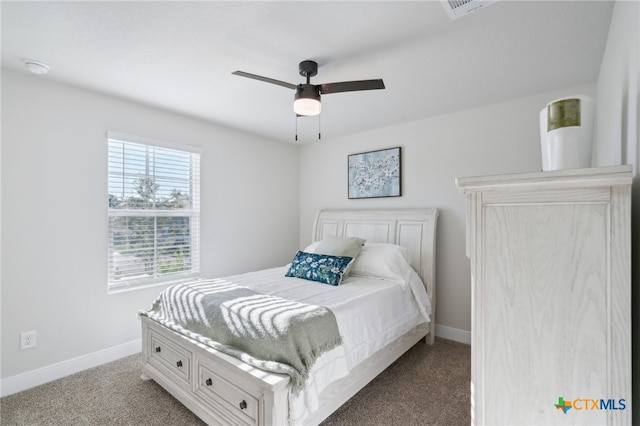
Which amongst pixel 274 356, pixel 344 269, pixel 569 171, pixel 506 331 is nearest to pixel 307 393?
pixel 274 356

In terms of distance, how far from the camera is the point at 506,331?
99cm

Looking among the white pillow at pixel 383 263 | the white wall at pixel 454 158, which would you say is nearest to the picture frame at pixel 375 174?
the white wall at pixel 454 158

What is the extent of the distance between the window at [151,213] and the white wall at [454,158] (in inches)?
82.9

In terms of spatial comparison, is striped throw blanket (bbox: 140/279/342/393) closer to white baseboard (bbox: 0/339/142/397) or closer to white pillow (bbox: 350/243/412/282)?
white baseboard (bbox: 0/339/142/397)

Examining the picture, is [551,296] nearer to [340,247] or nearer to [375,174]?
[340,247]

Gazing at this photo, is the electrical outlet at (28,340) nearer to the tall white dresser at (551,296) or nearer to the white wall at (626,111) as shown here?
the tall white dresser at (551,296)

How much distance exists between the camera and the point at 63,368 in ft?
8.27

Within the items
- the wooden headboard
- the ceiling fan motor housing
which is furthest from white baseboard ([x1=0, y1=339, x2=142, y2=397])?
the ceiling fan motor housing

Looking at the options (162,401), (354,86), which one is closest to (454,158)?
(354,86)

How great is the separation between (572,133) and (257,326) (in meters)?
1.74

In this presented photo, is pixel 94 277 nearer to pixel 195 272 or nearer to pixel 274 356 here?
pixel 195 272

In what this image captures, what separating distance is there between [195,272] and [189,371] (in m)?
1.56

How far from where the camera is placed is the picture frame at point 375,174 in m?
3.63

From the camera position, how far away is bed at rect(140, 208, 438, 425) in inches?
63.2
